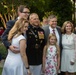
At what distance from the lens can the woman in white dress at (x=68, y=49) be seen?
7.26 m

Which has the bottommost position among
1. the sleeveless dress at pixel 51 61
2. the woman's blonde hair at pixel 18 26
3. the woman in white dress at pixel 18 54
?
the sleeveless dress at pixel 51 61

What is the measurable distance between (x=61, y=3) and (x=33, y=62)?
55.2ft

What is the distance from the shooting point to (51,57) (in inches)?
272

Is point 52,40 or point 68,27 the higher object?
point 68,27

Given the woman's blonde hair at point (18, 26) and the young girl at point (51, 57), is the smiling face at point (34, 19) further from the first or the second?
the woman's blonde hair at point (18, 26)

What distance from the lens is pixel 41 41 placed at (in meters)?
6.37

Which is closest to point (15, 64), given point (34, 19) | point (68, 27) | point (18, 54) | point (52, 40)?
point (18, 54)

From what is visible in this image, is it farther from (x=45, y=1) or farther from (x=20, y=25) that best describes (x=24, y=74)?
(x=45, y=1)

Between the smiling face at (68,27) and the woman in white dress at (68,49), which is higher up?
the smiling face at (68,27)

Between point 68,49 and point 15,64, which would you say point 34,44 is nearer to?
point 15,64

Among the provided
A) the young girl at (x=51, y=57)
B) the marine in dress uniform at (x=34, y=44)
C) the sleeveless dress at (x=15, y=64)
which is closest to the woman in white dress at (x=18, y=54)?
the sleeveless dress at (x=15, y=64)

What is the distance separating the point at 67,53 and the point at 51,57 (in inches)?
24.8

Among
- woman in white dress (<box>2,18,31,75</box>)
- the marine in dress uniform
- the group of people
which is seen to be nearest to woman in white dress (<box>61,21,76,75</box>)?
the group of people

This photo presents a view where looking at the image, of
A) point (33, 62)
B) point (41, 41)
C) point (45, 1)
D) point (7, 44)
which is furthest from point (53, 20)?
point (45, 1)
